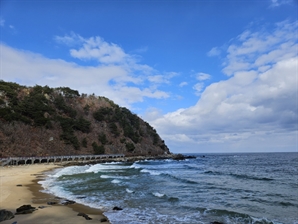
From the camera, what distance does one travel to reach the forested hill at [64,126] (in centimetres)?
5300

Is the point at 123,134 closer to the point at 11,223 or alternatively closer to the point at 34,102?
the point at 34,102

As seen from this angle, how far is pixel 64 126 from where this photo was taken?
2571 inches

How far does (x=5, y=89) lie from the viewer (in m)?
62.1

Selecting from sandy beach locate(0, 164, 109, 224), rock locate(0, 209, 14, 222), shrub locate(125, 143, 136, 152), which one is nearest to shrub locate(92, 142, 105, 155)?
shrub locate(125, 143, 136, 152)

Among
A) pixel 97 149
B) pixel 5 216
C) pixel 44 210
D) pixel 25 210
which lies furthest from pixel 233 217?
pixel 97 149

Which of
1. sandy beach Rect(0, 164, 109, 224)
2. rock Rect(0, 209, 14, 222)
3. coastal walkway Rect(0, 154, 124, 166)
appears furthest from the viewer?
coastal walkway Rect(0, 154, 124, 166)

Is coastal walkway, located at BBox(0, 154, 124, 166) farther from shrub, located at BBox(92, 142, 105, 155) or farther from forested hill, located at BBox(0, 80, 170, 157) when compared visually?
forested hill, located at BBox(0, 80, 170, 157)

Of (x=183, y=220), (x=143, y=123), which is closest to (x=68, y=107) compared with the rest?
(x=143, y=123)

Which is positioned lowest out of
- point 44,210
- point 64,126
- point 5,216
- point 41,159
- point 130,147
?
point 44,210

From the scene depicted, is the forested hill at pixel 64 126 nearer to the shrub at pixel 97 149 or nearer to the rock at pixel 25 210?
the shrub at pixel 97 149

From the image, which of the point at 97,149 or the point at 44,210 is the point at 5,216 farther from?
the point at 97,149

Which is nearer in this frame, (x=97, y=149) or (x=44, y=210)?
(x=44, y=210)

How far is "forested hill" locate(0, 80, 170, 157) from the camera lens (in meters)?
53.0

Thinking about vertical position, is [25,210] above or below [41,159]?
below
